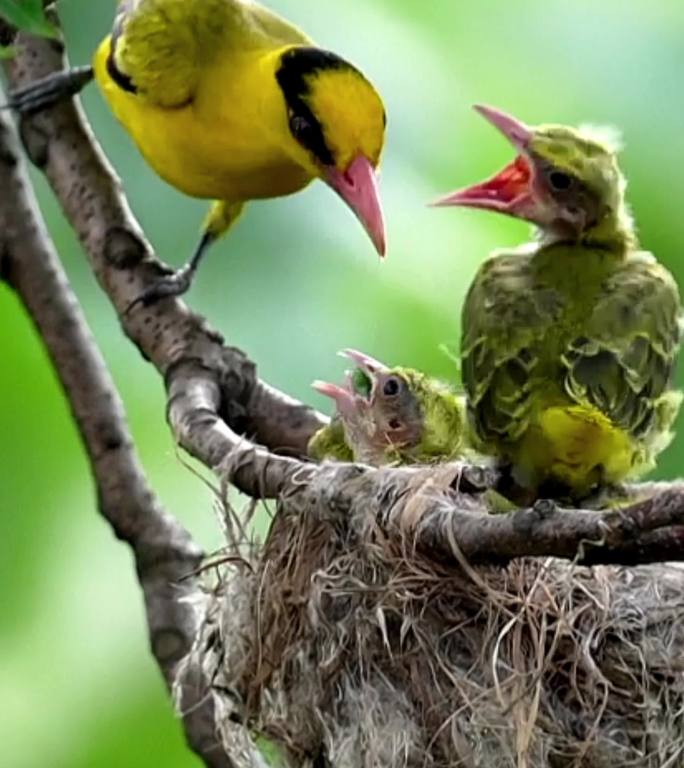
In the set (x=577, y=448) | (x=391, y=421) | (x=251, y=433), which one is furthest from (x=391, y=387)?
(x=577, y=448)

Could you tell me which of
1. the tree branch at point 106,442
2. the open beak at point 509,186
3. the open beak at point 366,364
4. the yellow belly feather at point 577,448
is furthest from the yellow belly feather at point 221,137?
the yellow belly feather at point 577,448

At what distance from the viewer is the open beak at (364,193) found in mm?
1796

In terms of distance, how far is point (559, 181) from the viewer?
164 cm

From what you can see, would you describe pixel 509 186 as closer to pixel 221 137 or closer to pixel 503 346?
pixel 503 346

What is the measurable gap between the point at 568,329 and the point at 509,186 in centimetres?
20

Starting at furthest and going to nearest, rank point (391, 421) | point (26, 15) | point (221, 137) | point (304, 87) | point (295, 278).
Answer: point (295, 278) → point (221, 137) → point (304, 87) → point (391, 421) → point (26, 15)

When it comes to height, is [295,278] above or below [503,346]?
below

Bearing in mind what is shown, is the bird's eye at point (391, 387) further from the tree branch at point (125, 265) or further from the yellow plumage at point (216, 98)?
the yellow plumage at point (216, 98)

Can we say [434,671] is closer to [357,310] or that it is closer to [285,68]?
[285,68]

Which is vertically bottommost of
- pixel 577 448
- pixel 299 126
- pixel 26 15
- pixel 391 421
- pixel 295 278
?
pixel 295 278

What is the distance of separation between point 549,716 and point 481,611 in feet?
0.34

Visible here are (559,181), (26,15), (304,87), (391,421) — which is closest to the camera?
(26,15)

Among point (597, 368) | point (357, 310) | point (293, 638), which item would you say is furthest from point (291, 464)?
point (357, 310)

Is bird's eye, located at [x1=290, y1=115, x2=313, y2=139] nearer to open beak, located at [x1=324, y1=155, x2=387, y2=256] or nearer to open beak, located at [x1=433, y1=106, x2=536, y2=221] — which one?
open beak, located at [x1=324, y1=155, x2=387, y2=256]
